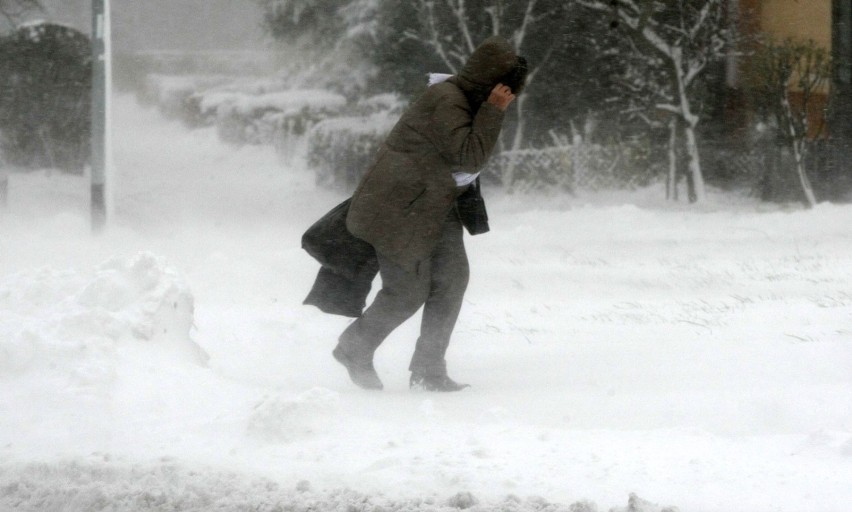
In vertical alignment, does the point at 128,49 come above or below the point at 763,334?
A: above

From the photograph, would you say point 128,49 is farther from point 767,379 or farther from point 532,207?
point 767,379

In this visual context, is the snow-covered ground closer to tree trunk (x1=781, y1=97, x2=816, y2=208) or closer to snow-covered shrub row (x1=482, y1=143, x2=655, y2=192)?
tree trunk (x1=781, y1=97, x2=816, y2=208)

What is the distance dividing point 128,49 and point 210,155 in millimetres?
2024

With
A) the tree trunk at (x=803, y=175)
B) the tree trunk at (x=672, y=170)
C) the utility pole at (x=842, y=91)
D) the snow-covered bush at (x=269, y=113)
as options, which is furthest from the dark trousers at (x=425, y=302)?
the snow-covered bush at (x=269, y=113)

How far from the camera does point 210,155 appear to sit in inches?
679

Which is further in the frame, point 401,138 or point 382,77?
point 382,77

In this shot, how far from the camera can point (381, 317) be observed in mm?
4789

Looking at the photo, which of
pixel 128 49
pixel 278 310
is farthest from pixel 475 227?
pixel 128 49

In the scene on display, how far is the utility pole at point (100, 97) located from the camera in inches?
444

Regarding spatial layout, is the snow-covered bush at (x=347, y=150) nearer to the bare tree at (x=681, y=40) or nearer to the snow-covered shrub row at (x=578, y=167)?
the snow-covered shrub row at (x=578, y=167)

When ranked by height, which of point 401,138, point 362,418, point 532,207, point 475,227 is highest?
point 401,138

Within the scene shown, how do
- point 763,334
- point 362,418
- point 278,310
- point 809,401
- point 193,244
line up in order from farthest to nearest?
point 193,244
point 278,310
point 763,334
point 809,401
point 362,418

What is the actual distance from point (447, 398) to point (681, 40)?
12.4 meters

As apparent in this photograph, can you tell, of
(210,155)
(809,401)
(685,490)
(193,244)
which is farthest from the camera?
(210,155)
